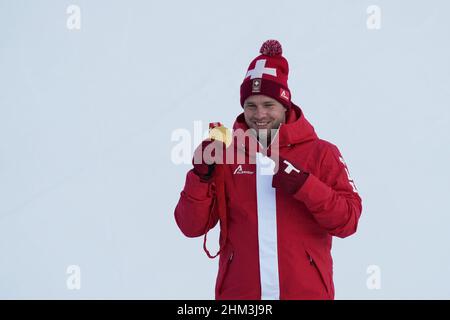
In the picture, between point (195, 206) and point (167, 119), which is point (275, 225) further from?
point (167, 119)

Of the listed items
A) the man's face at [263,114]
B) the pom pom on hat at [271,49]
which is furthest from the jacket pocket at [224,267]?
the pom pom on hat at [271,49]

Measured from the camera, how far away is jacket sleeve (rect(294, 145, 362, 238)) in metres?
2.10

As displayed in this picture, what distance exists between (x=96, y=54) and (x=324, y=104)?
1421 mm

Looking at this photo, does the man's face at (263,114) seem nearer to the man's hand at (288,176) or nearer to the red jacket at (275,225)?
the red jacket at (275,225)

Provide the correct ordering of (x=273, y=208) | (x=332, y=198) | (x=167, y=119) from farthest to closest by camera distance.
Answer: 1. (x=167, y=119)
2. (x=273, y=208)
3. (x=332, y=198)

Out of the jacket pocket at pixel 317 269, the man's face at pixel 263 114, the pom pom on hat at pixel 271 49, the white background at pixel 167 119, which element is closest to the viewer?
the jacket pocket at pixel 317 269

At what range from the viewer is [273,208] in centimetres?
223

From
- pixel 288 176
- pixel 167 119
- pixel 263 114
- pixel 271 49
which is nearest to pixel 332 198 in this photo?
pixel 288 176

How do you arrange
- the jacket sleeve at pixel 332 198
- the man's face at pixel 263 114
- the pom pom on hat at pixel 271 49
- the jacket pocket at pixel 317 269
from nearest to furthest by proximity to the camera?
the jacket sleeve at pixel 332 198
the jacket pocket at pixel 317 269
the man's face at pixel 263 114
the pom pom on hat at pixel 271 49

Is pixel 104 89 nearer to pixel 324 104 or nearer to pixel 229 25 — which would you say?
pixel 229 25

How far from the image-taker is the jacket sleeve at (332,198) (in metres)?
2.10

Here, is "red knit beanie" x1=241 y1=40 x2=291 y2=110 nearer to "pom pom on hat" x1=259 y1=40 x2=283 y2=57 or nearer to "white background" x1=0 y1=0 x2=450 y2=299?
"pom pom on hat" x1=259 y1=40 x2=283 y2=57

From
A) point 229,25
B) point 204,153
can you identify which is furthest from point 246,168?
point 229,25

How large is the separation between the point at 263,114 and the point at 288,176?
27 centimetres
